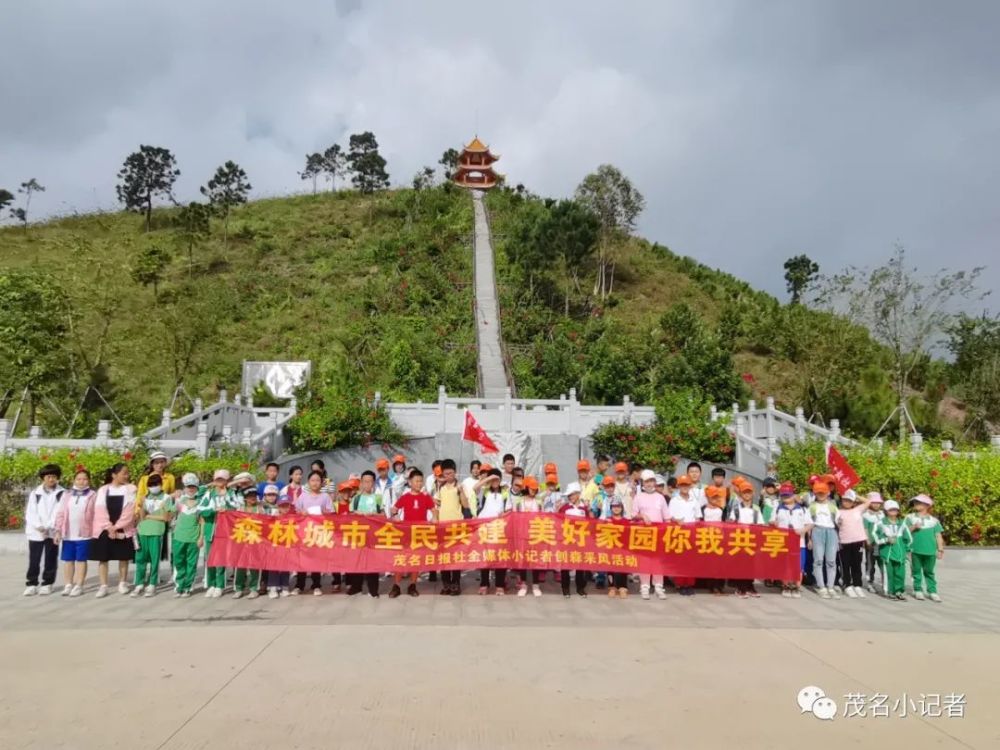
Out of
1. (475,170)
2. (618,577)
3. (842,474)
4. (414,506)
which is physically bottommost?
(618,577)

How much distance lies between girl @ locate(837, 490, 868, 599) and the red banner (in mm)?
736

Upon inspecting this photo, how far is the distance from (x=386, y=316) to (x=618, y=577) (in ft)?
89.6

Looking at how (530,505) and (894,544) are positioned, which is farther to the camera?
(530,505)

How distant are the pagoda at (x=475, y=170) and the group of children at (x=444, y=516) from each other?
Result: 5086 cm

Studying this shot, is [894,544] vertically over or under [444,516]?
under

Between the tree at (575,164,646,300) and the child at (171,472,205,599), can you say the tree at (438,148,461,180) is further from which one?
the child at (171,472,205,599)

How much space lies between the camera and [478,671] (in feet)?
16.8

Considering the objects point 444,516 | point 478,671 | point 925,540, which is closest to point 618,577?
point 444,516

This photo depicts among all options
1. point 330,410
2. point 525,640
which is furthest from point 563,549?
point 330,410

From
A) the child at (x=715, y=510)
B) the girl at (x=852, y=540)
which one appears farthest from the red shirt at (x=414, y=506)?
the girl at (x=852, y=540)

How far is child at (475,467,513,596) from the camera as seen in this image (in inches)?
315

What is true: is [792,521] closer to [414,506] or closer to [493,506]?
[493,506]

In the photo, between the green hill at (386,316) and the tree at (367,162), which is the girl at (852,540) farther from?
the tree at (367,162)

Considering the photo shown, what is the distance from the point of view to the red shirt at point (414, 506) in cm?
796
